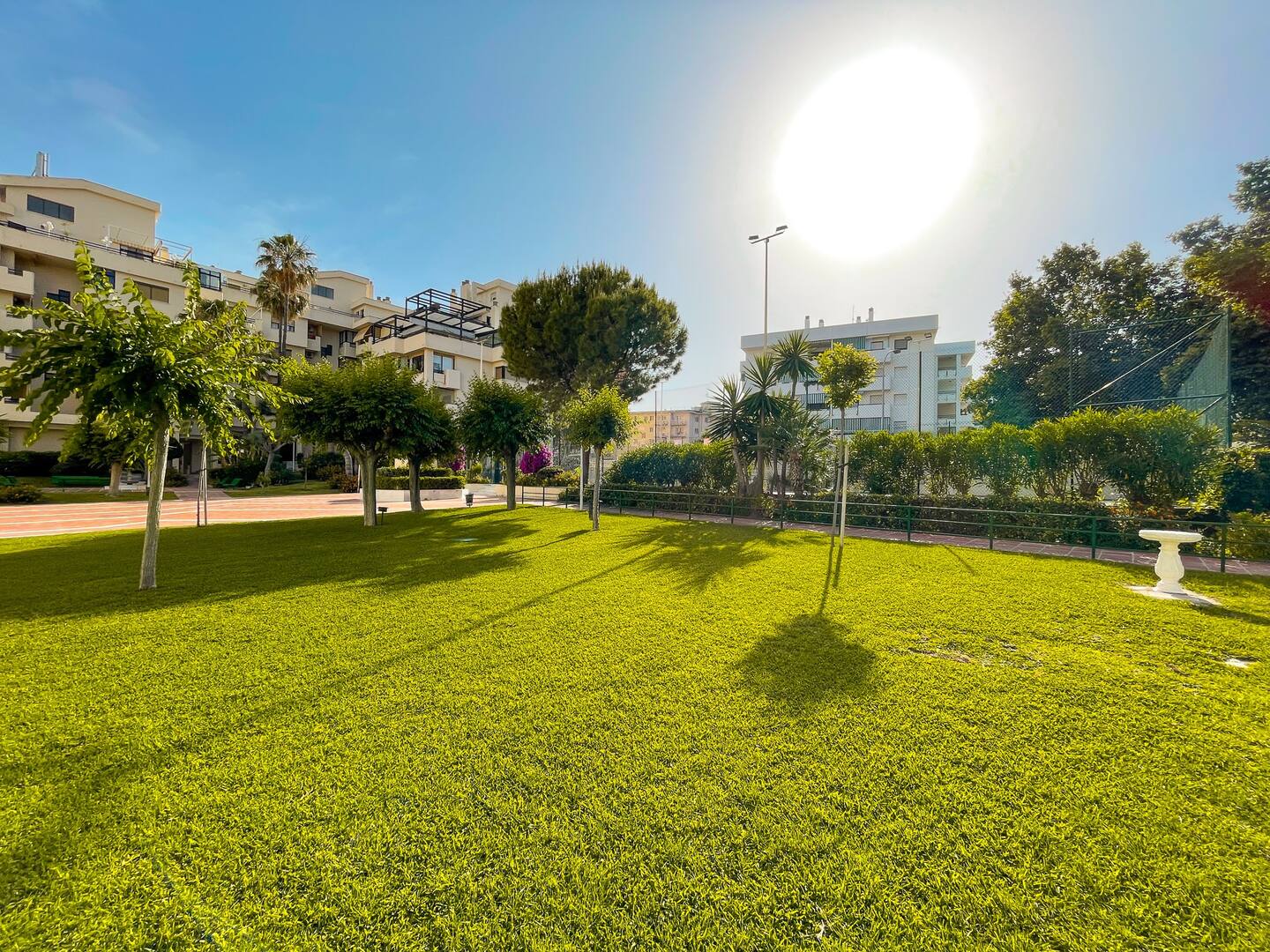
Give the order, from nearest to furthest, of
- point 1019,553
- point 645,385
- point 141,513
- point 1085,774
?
1. point 1085,774
2. point 1019,553
3. point 141,513
4. point 645,385

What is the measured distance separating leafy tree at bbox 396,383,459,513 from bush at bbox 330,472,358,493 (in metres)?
13.6

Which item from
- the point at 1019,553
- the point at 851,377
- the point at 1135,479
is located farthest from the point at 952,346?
the point at 1019,553

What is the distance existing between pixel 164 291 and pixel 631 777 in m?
47.6

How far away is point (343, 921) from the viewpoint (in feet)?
6.29

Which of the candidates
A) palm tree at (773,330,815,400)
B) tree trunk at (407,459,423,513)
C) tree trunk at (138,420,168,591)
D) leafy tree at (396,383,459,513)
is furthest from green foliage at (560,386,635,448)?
tree trunk at (138,420,168,591)

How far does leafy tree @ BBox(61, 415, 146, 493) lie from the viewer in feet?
23.3

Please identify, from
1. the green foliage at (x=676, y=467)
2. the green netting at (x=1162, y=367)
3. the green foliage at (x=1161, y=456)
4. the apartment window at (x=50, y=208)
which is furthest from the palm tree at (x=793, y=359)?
the apartment window at (x=50, y=208)

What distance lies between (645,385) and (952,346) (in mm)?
38900

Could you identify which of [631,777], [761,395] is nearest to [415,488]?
[761,395]

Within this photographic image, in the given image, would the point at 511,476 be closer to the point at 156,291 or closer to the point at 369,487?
the point at 369,487

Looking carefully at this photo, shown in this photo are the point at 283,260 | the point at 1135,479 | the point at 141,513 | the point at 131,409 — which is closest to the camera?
the point at 131,409

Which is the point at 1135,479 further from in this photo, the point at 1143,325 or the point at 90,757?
the point at 90,757

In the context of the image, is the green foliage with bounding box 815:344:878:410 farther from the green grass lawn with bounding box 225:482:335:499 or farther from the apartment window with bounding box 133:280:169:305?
the apartment window with bounding box 133:280:169:305

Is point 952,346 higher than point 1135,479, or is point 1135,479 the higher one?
point 952,346
